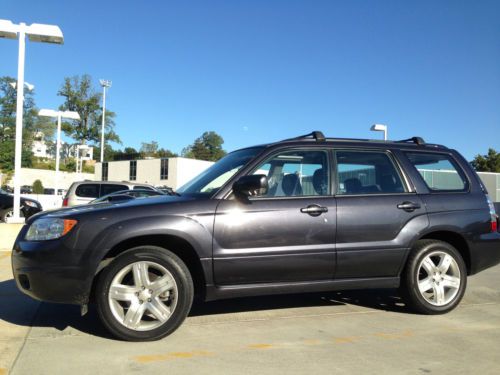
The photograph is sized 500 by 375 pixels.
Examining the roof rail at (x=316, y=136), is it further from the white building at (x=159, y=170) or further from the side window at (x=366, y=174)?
the white building at (x=159, y=170)

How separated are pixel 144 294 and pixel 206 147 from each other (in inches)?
5759

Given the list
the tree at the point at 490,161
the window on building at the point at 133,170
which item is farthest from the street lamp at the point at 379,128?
the window on building at the point at 133,170

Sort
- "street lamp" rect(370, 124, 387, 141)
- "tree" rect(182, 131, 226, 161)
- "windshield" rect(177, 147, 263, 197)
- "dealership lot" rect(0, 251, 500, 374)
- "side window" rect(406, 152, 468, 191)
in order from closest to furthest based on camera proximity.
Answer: "dealership lot" rect(0, 251, 500, 374) → "windshield" rect(177, 147, 263, 197) → "side window" rect(406, 152, 468, 191) → "street lamp" rect(370, 124, 387, 141) → "tree" rect(182, 131, 226, 161)

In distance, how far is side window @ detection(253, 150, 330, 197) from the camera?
480 centimetres

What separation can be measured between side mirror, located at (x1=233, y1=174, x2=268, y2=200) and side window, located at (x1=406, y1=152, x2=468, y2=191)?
1.95m

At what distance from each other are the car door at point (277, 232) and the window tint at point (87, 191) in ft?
34.7

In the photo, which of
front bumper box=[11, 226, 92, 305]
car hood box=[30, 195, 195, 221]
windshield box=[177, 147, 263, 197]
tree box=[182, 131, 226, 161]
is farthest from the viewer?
tree box=[182, 131, 226, 161]

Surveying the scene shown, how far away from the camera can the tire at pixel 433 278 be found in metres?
5.07

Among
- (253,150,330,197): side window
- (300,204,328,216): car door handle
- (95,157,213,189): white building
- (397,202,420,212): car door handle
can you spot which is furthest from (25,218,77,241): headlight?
(95,157,213,189): white building

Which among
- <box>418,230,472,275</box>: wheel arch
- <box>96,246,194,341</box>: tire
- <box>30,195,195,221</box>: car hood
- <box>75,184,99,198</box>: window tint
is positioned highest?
<box>75,184,99,198</box>: window tint

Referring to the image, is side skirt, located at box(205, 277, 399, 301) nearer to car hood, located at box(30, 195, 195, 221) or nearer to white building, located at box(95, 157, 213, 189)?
car hood, located at box(30, 195, 195, 221)

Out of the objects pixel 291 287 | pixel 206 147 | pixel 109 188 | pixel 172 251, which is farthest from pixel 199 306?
pixel 206 147

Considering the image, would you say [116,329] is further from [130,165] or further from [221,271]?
[130,165]

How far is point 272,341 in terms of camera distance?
425 centimetres
